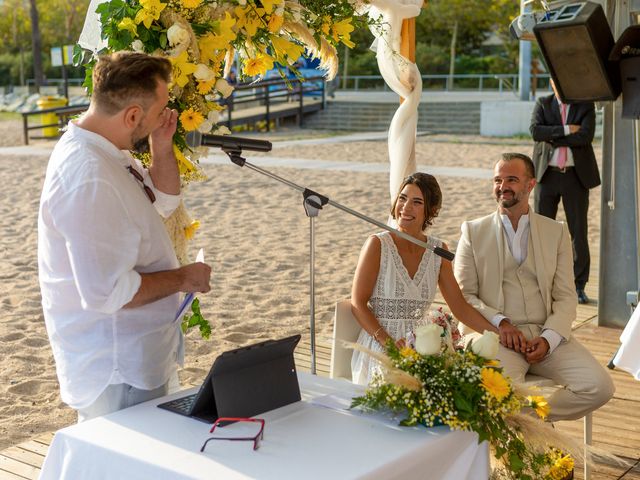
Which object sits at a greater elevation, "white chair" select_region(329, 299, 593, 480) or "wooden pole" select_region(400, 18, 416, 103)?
"wooden pole" select_region(400, 18, 416, 103)

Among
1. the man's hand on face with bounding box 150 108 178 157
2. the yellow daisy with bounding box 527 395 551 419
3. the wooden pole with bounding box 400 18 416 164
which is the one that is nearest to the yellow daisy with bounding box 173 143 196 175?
the man's hand on face with bounding box 150 108 178 157

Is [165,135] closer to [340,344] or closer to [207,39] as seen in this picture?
[207,39]

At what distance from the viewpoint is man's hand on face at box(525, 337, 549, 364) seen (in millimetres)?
4387

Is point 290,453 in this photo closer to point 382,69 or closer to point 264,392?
point 264,392

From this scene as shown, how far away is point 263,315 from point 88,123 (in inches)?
175

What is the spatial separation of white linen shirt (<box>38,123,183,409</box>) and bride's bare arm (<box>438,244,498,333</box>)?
162 cm

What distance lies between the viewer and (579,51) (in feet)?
18.1

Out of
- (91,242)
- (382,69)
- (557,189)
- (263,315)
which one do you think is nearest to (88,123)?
(91,242)

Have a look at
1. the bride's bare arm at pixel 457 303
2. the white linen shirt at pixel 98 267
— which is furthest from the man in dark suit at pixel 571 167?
the white linen shirt at pixel 98 267

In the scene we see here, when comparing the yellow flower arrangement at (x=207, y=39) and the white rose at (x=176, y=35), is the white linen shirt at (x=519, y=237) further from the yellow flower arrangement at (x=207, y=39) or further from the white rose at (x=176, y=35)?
the white rose at (x=176, y=35)

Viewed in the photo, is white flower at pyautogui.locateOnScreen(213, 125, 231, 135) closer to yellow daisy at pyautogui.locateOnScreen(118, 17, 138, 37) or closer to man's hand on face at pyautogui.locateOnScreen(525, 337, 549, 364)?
yellow daisy at pyautogui.locateOnScreen(118, 17, 138, 37)

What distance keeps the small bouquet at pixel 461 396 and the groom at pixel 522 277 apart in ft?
5.03

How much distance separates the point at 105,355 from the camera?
2867 millimetres

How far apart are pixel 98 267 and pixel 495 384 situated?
1180 mm
